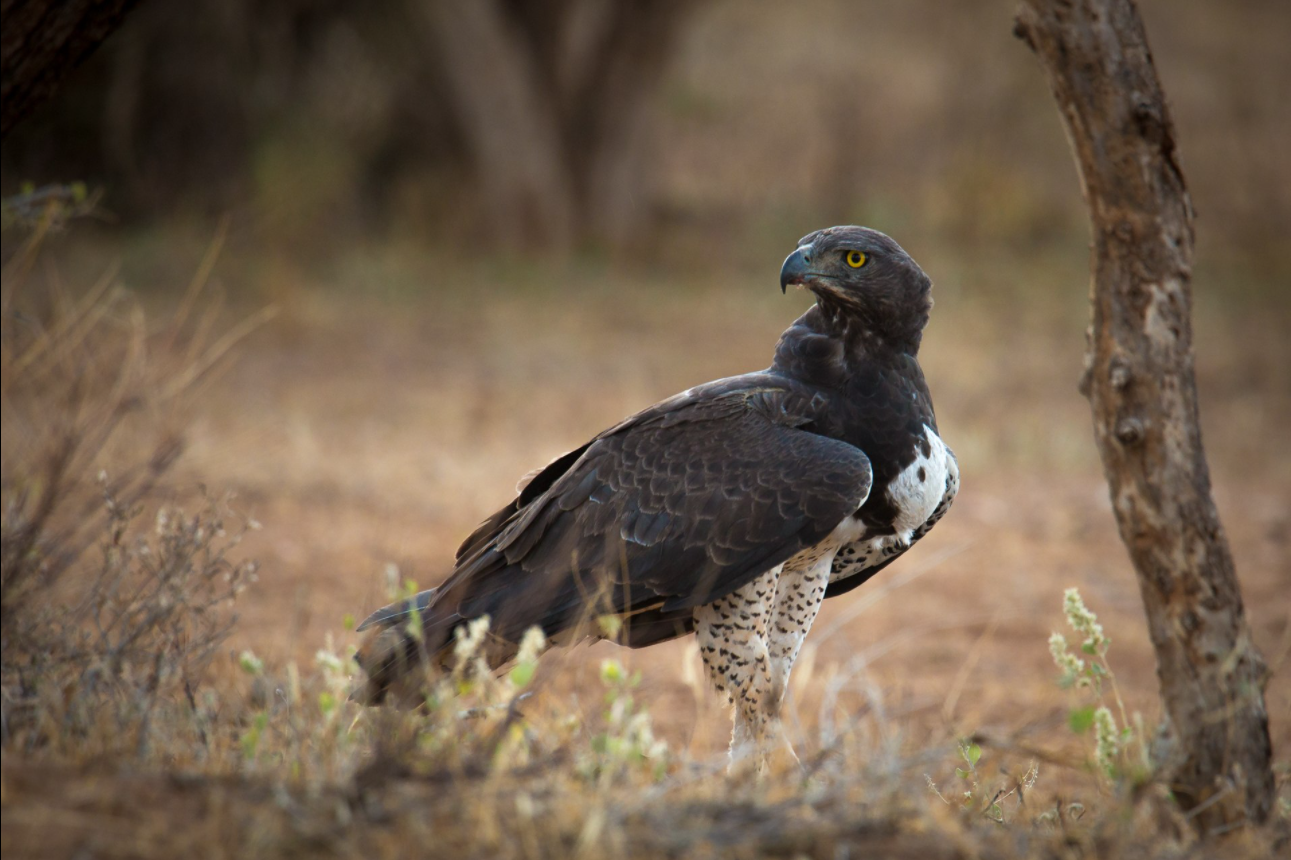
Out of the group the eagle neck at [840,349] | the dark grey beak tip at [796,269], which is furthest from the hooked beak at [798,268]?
the eagle neck at [840,349]

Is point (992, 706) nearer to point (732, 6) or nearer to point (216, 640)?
point (216, 640)

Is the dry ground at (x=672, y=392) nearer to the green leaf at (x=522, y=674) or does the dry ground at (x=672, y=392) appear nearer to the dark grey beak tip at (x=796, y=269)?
the green leaf at (x=522, y=674)

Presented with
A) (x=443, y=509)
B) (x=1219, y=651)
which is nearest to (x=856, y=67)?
(x=443, y=509)

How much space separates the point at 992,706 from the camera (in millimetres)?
5801

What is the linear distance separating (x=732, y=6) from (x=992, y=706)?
23901mm

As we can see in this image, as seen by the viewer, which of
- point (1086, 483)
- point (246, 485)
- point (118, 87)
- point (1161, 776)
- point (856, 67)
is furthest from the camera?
point (856, 67)

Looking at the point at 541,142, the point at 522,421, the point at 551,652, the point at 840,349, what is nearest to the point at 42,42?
the point at 840,349

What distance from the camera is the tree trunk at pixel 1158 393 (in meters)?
3.29

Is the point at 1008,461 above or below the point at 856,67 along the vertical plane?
below

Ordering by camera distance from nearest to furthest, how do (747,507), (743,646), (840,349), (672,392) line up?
(747,507) < (743,646) < (840,349) < (672,392)

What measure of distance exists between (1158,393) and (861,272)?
1.07 m

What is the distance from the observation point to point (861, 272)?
4.07 m

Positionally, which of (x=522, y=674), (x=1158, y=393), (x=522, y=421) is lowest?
(x=522, y=674)

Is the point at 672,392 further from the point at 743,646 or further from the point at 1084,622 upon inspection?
the point at 1084,622
